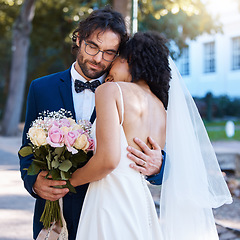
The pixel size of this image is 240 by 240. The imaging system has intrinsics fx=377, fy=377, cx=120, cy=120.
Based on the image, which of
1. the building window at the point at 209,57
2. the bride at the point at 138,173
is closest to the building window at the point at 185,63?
the building window at the point at 209,57

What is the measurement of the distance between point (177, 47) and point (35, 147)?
53.4 feet

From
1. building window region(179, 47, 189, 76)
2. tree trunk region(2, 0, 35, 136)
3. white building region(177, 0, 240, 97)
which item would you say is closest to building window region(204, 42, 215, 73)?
white building region(177, 0, 240, 97)

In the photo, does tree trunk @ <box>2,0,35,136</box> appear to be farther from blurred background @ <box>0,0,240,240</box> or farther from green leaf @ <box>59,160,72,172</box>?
green leaf @ <box>59,160,72,172</box>

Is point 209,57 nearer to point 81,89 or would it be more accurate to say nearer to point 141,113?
point 81,89

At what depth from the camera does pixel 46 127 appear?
7.72 ft

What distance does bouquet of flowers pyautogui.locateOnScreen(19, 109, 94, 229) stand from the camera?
2266 millimetres

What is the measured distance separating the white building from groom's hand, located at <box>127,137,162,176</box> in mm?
20945

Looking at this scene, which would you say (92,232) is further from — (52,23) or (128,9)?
(52,23)

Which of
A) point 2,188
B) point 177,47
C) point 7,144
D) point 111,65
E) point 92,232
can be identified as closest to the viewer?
point 92,232

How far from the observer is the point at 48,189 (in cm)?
238

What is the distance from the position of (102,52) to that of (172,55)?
4.33 metres

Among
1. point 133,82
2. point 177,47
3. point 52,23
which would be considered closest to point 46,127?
point 133,82

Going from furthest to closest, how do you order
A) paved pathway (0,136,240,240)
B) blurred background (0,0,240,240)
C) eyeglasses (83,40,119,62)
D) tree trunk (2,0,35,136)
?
tree trunk (2,0,35,136) < blurred background (0,0,240,240) < paved pathway (0,136,240,240) < eyeglasses (83,40,119,62)

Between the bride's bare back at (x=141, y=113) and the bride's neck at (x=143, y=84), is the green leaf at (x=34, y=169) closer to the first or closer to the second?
the bride's bare back at (x=141, y=113)
